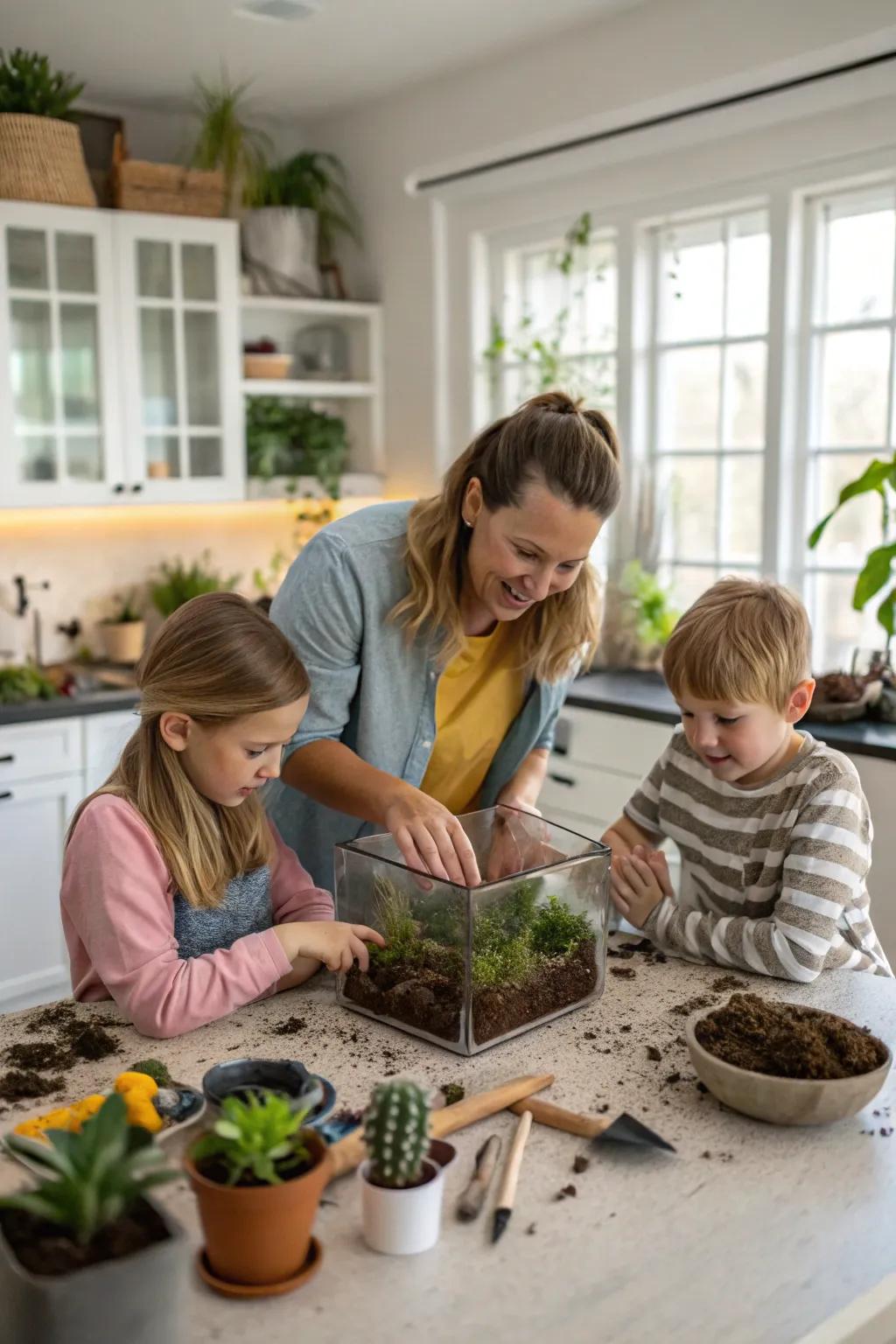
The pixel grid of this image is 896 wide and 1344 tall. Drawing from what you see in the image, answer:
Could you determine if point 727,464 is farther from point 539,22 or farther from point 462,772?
point 462,772

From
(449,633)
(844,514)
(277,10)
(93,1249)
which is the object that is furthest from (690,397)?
(93,1249)

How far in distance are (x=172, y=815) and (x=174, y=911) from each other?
0.40 feet

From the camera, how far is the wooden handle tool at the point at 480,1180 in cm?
111

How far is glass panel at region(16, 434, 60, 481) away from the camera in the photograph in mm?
3836

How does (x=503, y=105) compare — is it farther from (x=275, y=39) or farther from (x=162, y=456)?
(x=162, y=456)

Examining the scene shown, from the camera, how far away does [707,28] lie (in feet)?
10.6

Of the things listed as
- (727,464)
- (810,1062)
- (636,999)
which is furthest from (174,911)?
(727,464)

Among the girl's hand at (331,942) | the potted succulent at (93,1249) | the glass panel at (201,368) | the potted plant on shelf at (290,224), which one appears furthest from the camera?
the potted plant on shelf at (290,224)

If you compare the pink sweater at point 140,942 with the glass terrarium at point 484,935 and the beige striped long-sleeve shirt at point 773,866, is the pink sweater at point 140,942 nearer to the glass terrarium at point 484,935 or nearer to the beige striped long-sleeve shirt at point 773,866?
the glass terrarium at point 484,935

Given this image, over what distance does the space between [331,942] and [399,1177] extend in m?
0.49

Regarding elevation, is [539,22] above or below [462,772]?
above

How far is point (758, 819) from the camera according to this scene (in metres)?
1.77

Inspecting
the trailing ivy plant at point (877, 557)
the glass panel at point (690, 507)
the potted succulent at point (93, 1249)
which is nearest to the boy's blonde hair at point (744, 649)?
the potted succulent at point (93, 1249)

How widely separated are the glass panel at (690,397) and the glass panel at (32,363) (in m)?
1.87
